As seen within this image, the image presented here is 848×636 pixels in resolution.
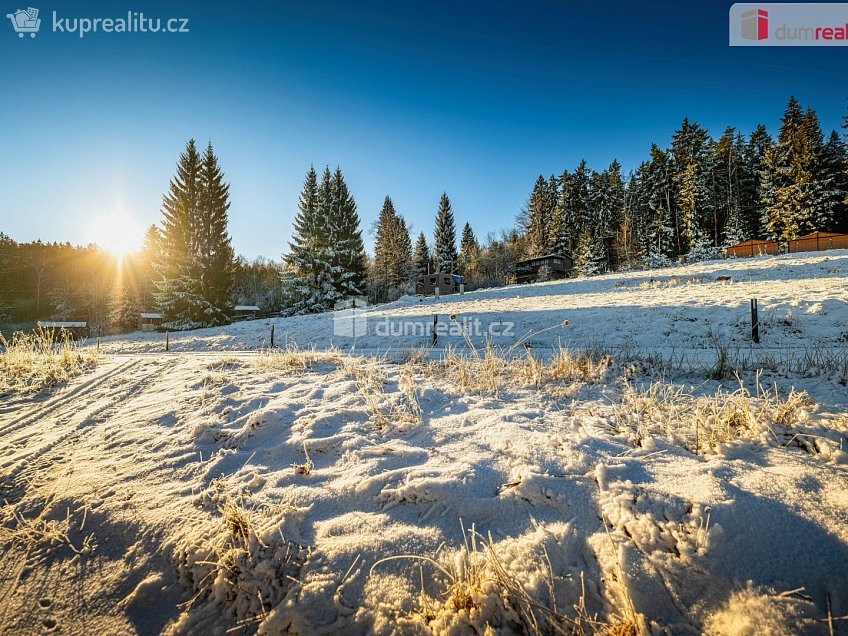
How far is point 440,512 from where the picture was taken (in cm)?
207

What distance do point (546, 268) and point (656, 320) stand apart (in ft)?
115


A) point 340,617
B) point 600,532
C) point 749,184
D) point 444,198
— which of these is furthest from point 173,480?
point 749,184

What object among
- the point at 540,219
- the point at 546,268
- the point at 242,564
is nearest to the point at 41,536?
the point at 242,564

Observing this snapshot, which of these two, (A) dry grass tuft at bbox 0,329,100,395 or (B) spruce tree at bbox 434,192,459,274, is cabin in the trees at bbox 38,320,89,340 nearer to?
(A) dry grass tuft at bbox 0,329,100,395

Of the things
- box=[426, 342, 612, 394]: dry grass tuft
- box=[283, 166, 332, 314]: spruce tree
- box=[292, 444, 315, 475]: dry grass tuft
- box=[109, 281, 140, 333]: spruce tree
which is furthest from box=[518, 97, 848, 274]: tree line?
box=[109, 281, 140, 333]: spruce tree

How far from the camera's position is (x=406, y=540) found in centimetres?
185

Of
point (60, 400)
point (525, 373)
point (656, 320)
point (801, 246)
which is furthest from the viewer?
point (801, 246)

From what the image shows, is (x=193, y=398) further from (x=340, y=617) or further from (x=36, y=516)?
(x=340, y=617)

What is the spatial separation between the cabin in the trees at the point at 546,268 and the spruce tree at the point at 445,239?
10.3 meters

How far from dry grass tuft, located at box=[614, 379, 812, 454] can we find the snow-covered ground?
137 inches

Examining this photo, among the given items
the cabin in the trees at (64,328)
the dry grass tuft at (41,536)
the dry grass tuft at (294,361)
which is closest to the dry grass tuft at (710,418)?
the dry grass tuft at (41,536)

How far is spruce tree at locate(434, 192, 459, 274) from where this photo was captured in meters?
49.9

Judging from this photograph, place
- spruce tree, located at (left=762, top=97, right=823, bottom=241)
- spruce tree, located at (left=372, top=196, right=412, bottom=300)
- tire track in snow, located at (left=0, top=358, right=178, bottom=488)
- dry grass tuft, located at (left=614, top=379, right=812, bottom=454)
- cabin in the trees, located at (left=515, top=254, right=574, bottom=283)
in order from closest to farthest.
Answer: dry grass tuft, located at (left=614, top=379, right=812, bottom=454) < tire track in snow, located at (left=0, top=358, right=178, bottom=488) < spruce tree, located at (left=762, top=97, right=823, bottom=241) < cabin in the trees, located at (left=515, top=254, right=574, bottom=283) < spruce tree, located at (left=372, top=196, right=412, bottom=300)

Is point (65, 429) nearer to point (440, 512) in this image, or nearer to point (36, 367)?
point (36, 367)
